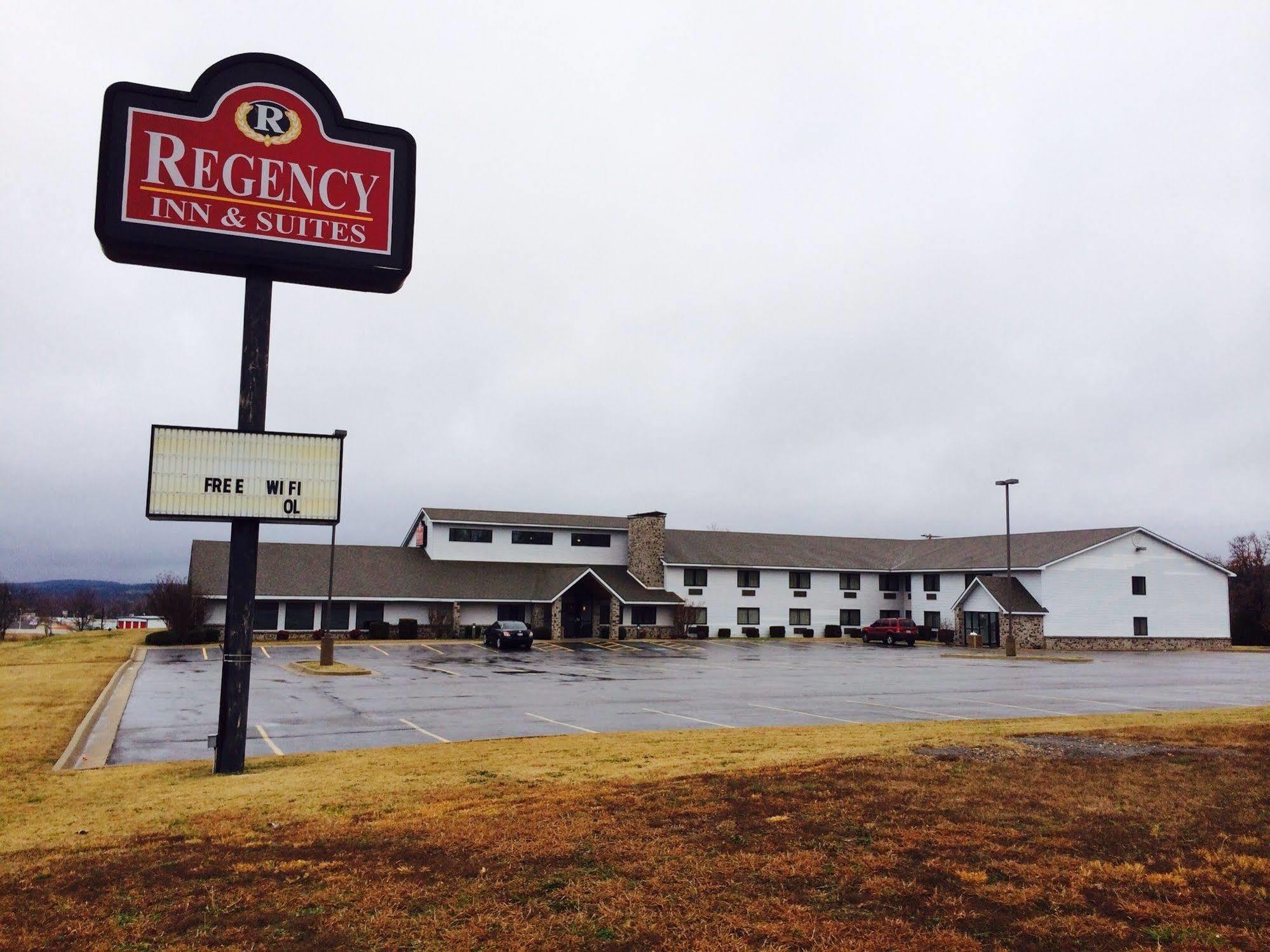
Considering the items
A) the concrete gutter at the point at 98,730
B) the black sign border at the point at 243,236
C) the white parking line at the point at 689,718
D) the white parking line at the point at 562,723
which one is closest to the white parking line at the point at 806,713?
the white parking line at the point at 689,718

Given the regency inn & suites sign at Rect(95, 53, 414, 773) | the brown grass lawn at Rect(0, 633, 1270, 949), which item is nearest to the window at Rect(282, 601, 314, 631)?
the regency inn & suites sign at Rect(95, 53, 414, 773)

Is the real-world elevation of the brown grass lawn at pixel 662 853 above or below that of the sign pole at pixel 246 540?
below

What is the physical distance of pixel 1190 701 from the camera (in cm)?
2269

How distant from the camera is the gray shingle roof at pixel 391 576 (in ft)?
168

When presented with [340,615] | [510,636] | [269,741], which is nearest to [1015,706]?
[269,741]

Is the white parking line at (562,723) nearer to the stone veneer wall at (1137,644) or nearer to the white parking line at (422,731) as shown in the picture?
the white parking line at (422,731)

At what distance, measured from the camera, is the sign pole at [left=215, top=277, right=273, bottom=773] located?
14.2 metres

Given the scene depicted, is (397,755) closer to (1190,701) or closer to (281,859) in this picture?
(281,859)

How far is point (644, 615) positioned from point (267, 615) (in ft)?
71.6

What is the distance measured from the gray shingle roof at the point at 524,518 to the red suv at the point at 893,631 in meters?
17.8

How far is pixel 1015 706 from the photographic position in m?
21.9

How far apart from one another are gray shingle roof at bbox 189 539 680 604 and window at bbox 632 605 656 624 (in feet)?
2.47

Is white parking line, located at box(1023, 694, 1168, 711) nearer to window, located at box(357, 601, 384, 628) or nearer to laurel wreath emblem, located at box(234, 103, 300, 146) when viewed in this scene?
laurel wreath emblem, located at box(234, 103, 300, 146)

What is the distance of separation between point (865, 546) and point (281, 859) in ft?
Answer: 215
